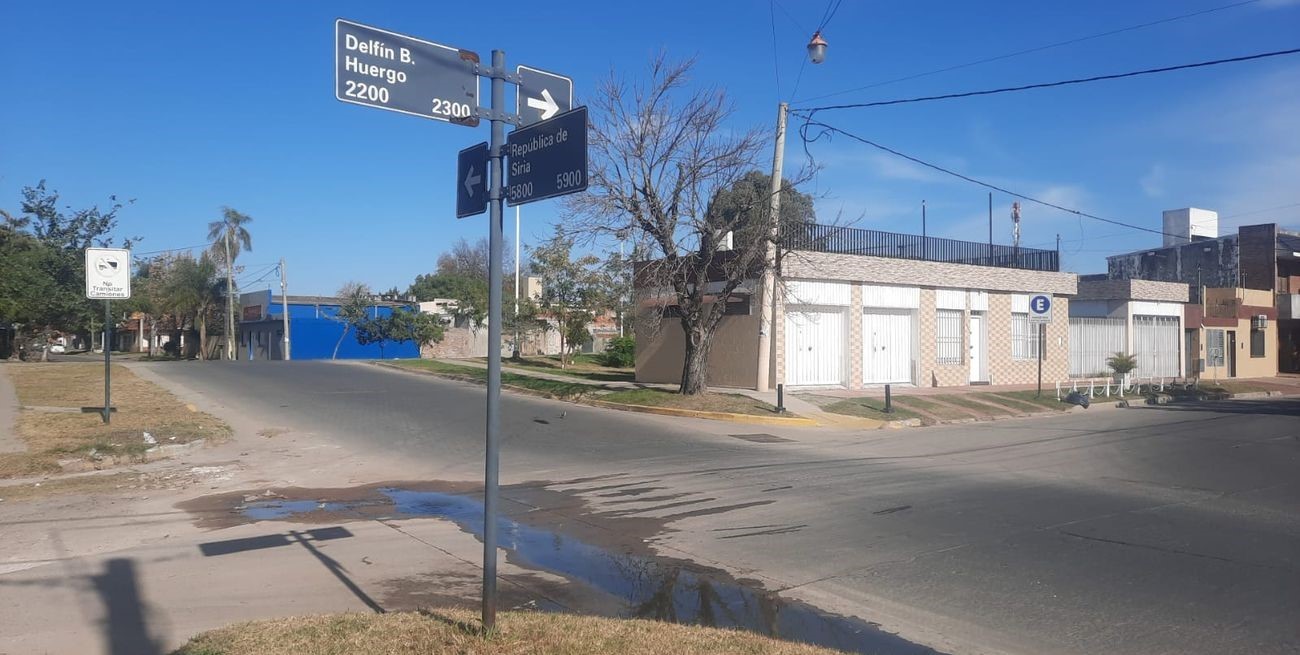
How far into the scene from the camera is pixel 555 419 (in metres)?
20.0

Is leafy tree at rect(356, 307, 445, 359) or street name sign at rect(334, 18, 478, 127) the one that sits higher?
street name sign at rect(334, 18, 478, 127)

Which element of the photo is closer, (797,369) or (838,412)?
(838,412)

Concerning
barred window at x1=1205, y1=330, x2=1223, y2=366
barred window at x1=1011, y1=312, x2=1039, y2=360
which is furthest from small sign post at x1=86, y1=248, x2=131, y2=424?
barred window at x1=1205, y1=330, x2=1223, y2=366

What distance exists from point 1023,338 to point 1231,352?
17642 millimetres

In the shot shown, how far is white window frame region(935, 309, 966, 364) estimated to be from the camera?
29.6m

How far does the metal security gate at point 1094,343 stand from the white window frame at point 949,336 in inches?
313

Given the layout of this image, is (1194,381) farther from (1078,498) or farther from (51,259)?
(51,259)

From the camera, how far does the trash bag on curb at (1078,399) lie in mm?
26841

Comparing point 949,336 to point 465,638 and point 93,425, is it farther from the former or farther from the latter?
point 465,638

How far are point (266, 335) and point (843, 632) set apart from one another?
193 ft

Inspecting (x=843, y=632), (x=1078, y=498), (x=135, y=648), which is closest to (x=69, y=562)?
(x=135, y=648)

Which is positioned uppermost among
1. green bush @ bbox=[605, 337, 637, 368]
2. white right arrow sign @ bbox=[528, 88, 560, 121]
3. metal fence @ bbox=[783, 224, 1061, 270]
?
metal fence @ bbox=[783, 224, 1061, 270]

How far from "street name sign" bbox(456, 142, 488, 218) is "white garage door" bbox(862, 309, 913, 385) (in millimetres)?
22946

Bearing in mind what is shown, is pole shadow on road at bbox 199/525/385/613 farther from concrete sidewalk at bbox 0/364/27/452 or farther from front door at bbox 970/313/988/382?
front door at bbox 970/313/988/382
